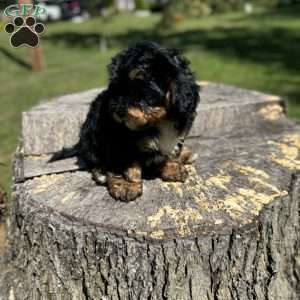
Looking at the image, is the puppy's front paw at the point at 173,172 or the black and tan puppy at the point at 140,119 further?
the puppy's front paw at the point at 173,172

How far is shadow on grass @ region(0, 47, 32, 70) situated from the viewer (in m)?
13.1

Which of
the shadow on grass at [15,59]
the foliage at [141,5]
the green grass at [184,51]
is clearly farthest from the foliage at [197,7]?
the foliage at [141,5]

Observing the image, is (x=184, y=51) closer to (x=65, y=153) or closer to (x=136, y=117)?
(x=65, y=153)

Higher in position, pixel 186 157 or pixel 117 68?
pixel 117 68

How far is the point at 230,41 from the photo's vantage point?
46.3ft

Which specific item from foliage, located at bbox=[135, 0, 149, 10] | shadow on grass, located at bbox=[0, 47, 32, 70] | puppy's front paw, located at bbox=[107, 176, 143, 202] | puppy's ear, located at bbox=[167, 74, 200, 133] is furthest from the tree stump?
foliage, located at bbox=[135, 0, 149, 10]

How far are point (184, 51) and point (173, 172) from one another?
399 inches

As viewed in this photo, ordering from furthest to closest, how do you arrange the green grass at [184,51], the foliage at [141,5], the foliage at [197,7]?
the foliage at [141,5]
the foliage at [197,7]
the green grass at [184,51]

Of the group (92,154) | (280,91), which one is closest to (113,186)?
(92,154)

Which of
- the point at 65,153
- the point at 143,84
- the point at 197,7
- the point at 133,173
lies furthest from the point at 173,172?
the point at 197,7

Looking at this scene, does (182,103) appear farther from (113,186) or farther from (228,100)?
(228,100)

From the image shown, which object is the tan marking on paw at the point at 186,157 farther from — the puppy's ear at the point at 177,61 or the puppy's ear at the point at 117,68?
the puppy's ear at the point at 117,68

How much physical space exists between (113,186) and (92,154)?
30cm

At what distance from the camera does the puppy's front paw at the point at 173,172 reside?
296 centimetres
